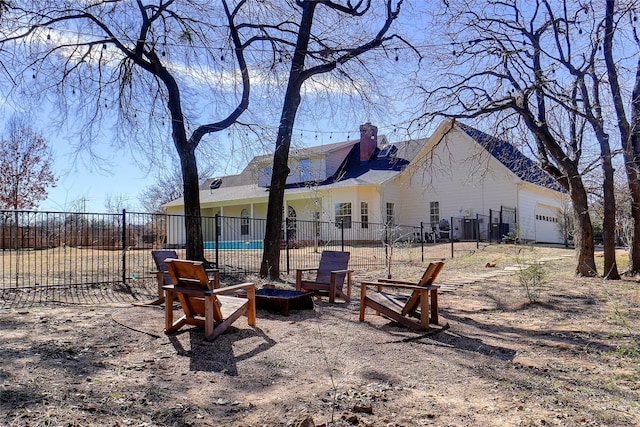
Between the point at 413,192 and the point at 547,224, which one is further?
the point at 547,224


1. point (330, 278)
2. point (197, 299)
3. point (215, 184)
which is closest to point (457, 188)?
point (330, 278)

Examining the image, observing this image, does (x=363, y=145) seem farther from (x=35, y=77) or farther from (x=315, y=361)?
(x=315, y=361)

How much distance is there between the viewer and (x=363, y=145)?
84.7 ft

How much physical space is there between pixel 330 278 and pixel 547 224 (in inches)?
860

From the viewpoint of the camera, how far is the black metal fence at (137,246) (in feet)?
33.0

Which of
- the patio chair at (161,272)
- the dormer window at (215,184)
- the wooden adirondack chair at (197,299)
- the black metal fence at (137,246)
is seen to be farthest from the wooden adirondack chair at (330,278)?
the dormer window at (215,184)

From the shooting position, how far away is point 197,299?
5.15 metres

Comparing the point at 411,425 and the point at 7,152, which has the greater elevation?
the point at 7,152

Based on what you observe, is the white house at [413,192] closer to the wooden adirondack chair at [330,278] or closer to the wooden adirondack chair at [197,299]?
the wooden adirondack chair at [330,278]

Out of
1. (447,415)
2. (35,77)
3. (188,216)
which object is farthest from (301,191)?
(447,415)

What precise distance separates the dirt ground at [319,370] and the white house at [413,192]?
1443cm

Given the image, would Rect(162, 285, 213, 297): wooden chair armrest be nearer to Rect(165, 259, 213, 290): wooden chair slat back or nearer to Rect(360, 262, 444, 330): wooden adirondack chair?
Rect(165, 259, 213, 290): wooden chair slat back

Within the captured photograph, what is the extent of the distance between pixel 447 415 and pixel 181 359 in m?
2.53

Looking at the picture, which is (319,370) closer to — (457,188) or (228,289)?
(228,289)
